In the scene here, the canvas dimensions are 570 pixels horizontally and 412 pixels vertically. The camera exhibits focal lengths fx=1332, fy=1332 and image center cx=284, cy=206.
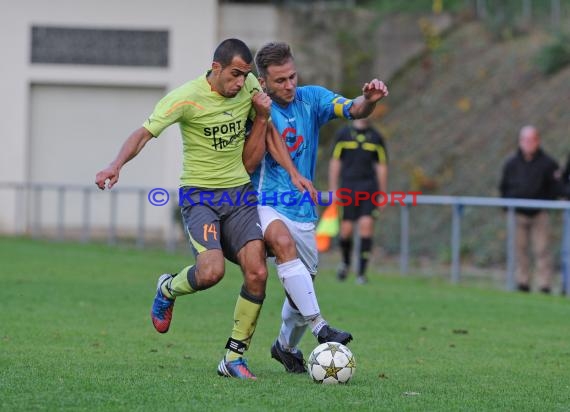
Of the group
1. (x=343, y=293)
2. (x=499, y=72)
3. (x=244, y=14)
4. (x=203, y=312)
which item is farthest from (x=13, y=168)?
(x=203, y=312)

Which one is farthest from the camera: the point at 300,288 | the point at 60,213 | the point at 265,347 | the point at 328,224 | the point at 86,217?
the point at 60,213

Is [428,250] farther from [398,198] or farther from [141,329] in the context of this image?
[141,329]

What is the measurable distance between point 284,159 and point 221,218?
55 cm

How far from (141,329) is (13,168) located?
17.6 meters

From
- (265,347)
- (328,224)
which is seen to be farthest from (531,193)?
(265,347)

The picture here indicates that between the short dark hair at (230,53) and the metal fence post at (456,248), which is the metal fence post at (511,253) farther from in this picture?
the short dark hair at (230,53)

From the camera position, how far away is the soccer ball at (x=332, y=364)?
26.0 feet

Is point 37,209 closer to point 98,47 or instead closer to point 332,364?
point 98,47

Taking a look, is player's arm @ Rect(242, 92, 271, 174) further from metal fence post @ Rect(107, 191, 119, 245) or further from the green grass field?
metal fence post @ Rect(107, 191, 119, 245)

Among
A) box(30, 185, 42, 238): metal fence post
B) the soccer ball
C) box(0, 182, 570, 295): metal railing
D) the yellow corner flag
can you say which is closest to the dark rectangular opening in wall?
box(0, 182, 570, 295): metal railing

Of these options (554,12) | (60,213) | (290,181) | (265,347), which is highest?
(554,12)

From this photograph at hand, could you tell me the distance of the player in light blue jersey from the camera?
829 cm

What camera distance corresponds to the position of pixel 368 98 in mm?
8383

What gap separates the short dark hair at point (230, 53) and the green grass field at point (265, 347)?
1.96m
